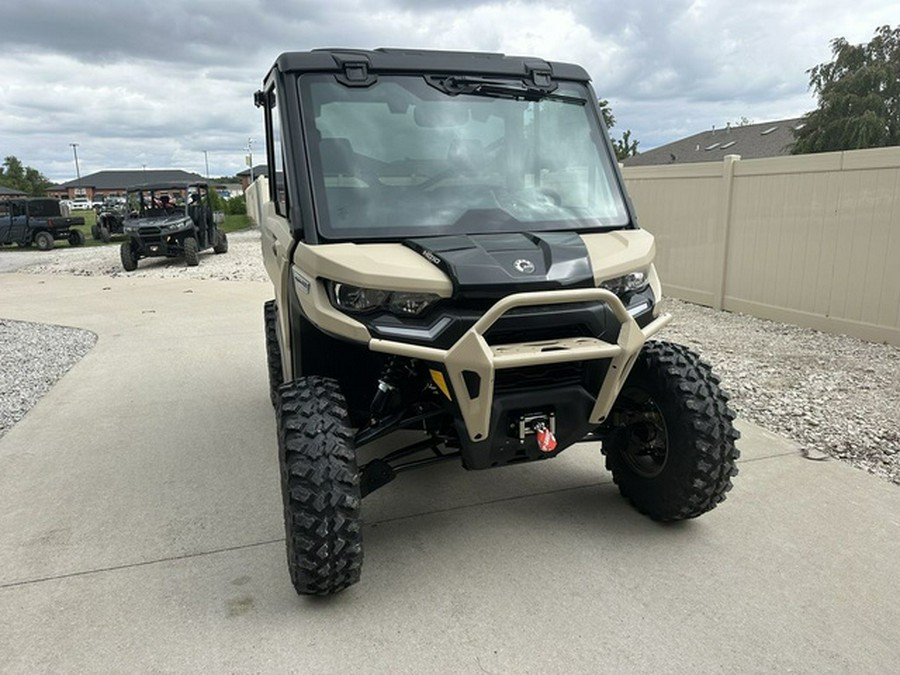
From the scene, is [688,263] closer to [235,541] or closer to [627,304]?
[627,304]

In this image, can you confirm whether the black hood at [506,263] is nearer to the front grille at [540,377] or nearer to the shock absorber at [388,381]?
the front grille at [540,377]

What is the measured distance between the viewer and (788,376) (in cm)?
606

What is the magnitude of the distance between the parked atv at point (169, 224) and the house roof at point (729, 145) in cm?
2150

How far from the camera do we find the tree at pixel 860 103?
90.3 ft

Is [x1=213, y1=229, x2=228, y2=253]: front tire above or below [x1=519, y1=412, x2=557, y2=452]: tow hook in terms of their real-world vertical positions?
below

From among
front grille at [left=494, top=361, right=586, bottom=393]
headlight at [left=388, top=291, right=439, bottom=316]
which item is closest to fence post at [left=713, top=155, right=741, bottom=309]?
front grille at [left=494, top=361, right=586, bottom=393]

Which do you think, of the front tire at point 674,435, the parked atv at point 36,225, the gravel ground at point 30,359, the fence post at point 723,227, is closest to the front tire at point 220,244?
the parked atv at point 36,225

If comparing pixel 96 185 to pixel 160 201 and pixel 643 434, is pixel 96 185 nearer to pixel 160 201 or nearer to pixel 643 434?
pixel 160 201

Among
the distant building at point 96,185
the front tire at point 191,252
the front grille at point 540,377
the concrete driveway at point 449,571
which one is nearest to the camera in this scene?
the concrete driveway at point 449,571

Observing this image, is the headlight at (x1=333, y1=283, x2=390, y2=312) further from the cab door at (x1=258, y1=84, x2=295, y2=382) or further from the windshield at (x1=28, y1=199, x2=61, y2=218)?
the windshield at (x1=28, y1=199, x2=61, y2=218)

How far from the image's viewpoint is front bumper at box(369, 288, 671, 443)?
8.54 feet

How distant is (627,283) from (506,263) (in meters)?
0.62

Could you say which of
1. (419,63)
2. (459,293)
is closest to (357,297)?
(459,293)

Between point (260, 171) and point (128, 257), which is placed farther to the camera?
point (260, 171)
